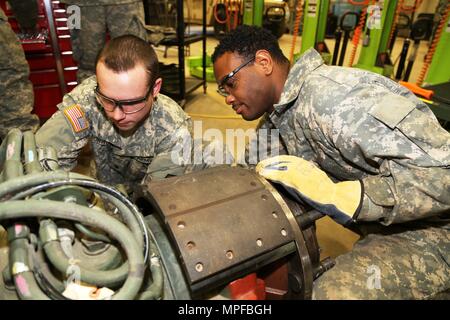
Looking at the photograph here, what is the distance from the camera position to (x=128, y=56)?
122 centimetres

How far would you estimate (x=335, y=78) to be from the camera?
1164 millimetres

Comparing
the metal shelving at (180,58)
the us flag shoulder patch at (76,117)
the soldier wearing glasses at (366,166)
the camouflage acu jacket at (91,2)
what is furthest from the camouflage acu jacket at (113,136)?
the metal shelving at (180,58)

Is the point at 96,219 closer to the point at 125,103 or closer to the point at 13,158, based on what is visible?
the point at 13,158

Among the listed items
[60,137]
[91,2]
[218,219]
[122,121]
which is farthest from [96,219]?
[91,2]

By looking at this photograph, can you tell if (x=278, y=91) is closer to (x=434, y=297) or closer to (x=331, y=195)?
(x=331, y=195)

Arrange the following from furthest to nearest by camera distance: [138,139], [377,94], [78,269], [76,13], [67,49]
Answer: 1. [67,49]
2. [76,13]
3. [138,139]
4. [377,94]
5. [78,269]

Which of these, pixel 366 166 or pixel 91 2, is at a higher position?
pixel 91 2

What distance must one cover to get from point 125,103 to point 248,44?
555mm

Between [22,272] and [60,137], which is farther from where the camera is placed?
[60,137]

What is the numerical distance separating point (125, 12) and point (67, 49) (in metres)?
0.67

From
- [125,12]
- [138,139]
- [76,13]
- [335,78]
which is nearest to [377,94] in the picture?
[335,78]

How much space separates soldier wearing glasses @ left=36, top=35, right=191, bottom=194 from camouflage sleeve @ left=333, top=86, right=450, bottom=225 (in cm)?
81

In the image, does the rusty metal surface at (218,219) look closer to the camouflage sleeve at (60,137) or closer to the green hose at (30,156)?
the green hose at (30,156)

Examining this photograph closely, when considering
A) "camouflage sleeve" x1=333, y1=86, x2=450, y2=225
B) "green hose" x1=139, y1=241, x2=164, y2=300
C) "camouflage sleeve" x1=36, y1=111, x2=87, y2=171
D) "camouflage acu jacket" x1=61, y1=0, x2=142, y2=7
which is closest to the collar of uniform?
"camouflage sleeve" x1=333, y1=86, x2=450, y2=225
